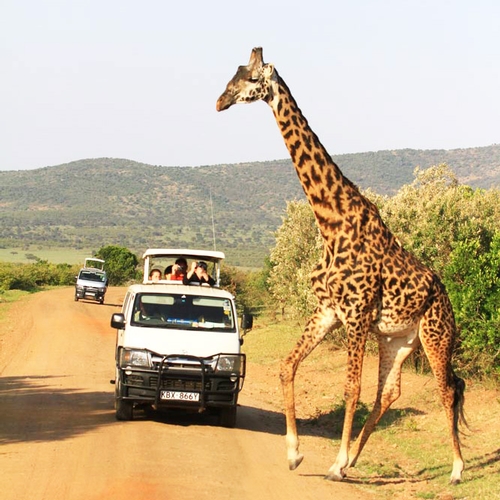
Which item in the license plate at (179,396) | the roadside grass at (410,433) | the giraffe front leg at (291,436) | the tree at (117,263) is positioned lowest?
the tree at (117,263)

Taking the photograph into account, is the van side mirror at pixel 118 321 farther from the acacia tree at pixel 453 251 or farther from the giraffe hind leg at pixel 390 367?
the acacia tree at pixel 453 251

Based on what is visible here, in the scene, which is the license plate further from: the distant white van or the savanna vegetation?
the distant white van

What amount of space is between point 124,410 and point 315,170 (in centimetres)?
492

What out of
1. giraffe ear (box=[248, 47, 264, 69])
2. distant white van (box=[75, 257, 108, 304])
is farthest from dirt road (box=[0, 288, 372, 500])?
distant white van (box=[75, 257, 108, 304])

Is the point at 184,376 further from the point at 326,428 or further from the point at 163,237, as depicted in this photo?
the point at 163,237

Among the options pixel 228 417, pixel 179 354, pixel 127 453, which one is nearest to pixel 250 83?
pixel 179 354

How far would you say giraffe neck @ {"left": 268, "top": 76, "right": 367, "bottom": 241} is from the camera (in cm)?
1082

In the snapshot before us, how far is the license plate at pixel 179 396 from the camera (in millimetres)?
13262

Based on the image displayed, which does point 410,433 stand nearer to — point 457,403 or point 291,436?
point 457,403

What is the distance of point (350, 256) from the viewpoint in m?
10.7

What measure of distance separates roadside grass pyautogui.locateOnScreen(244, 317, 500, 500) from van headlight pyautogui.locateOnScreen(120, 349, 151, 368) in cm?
280

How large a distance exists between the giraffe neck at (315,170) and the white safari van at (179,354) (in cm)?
339

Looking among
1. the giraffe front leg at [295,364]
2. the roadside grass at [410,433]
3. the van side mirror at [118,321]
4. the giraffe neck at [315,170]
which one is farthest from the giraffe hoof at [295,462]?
the van side mirror at [118,321]

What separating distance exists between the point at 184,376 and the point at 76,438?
5.84 ft
